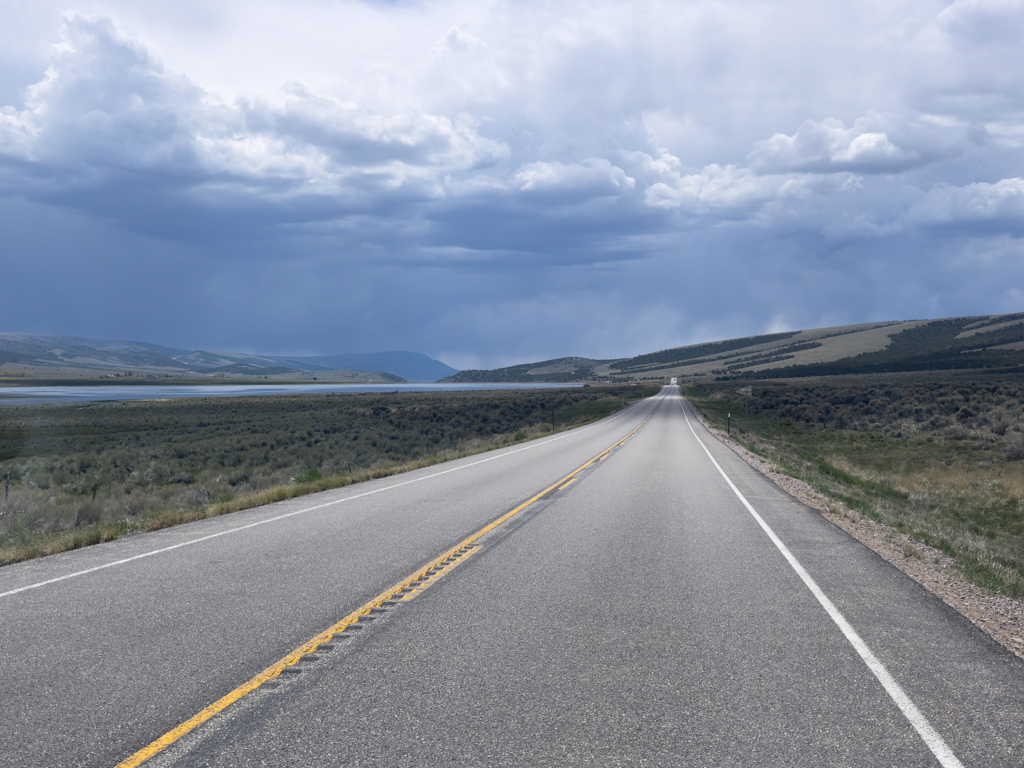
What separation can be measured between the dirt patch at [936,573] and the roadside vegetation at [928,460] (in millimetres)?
271

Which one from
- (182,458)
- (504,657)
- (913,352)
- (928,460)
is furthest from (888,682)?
(913,352)

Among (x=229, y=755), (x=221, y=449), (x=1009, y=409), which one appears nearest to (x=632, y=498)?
(x=229, y=755)

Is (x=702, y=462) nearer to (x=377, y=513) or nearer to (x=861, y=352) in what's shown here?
(x=377, y=513)

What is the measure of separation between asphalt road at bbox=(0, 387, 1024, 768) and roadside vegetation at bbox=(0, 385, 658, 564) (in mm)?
3260

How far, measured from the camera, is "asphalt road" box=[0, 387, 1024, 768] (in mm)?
3783

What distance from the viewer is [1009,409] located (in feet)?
119

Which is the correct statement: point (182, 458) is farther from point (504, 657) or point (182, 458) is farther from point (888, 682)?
point (888, 682)

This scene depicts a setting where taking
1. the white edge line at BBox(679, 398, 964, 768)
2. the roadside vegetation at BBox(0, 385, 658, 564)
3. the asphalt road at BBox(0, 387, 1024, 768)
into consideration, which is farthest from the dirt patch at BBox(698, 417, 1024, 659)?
the roadside vegetation at BBox(0, 385, 658, 564)

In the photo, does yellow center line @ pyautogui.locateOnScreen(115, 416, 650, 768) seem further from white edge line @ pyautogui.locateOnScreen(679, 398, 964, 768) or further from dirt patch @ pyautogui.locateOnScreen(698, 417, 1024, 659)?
dirt patch @ pyautogui.locateOnScreen(698, 417, 1024, 659)

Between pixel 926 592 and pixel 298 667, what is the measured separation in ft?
21.3

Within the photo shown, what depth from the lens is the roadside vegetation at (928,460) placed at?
12.2 metres

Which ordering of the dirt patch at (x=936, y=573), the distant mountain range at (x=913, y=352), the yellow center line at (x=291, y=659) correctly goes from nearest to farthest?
the yellow center line at (x=291, y=659) < the dirt patch at (x=936, y=573) < the distant mountain range at (x=913, y=352)

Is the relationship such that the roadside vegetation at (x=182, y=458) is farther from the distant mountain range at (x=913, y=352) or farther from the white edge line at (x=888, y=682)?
the distant mountain range at (x=913, y=352)

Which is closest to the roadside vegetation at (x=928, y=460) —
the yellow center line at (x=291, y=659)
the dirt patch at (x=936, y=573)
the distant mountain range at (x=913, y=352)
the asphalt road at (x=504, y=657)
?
the dirt patch at (x=936, y=573)
